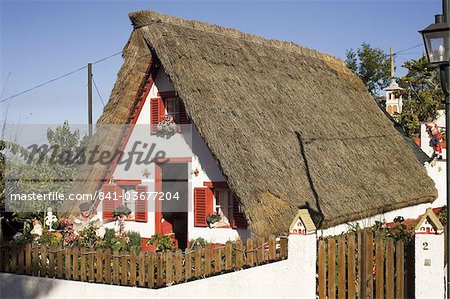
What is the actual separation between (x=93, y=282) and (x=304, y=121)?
30.8ft

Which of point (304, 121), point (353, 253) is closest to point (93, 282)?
point (353, 253)

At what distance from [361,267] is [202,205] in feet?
22.0

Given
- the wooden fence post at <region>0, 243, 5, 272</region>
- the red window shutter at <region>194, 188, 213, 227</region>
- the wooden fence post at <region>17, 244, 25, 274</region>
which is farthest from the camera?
the red window shutter at <region>194, 188, 213, 227</region>

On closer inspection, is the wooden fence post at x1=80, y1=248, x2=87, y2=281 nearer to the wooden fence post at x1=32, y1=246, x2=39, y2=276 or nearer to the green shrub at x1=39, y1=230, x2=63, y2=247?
the wooden fence post at x1=32, y1=246, x2=39, y2=276

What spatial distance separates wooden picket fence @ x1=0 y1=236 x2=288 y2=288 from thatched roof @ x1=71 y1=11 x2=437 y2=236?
2580mm

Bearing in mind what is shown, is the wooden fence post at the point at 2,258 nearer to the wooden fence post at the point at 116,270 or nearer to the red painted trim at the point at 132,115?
the wooden fence post at the point at 116,270

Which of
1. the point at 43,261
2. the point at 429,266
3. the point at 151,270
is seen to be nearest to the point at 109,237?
the point at 43,261

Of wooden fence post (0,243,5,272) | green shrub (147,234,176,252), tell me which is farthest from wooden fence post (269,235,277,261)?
wooden fence post (0,243,5,272)

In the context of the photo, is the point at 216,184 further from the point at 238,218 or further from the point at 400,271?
the point at 400,271

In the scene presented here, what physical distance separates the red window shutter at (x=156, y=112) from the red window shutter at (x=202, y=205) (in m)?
2.26

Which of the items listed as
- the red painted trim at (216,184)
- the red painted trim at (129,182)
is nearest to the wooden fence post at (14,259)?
the red painted trim at (216,184)

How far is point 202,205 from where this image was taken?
47.9 feet

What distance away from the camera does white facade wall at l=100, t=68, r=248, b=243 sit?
1434 centimetres

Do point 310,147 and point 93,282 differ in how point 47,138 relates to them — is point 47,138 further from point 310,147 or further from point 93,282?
point 93,282
